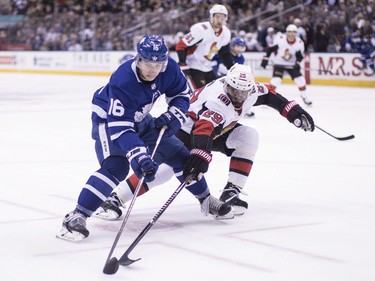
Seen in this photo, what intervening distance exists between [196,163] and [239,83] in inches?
22.2

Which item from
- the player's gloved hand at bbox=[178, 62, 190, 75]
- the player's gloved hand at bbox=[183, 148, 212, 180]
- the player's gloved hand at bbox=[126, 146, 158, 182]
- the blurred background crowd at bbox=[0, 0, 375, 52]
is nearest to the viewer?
the player's gloved hand at bbox=[126, 146, 158, 182]

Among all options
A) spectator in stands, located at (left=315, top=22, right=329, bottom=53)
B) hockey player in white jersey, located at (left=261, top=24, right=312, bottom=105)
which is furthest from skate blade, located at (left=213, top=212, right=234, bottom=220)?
spectator in stands, located at (left=315, top=22, right=329, bottom=53)

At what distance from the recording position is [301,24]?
17516 millimetres

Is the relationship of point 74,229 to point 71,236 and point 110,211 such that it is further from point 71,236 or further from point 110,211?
point 110,211

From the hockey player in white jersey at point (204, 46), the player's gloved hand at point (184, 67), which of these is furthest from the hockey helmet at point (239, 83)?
the player's gloved hand at point (184, 67)

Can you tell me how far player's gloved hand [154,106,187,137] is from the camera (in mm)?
4133

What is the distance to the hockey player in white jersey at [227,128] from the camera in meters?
4.36

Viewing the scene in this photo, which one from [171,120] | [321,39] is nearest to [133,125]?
[171,120]

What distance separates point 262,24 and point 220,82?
1368cm

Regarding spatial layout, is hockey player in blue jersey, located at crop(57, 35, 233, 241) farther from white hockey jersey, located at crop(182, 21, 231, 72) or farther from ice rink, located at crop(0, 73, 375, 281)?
white hockey jersey, located at crop(182, 21, 231, 72)

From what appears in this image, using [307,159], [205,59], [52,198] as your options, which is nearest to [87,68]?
[205,59]

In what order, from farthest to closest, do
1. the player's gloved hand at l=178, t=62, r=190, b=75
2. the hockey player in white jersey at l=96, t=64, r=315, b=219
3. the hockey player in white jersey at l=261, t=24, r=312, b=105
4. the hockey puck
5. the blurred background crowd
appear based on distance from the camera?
the blurred background crowd
the hockey player in white jersey at l=261, t=24, r=312, b=105
the player's gloved hand at l=178, t=62, r=190, b=75
the hockey player in white jersey at l=96, t=64, r=315, b=219
the hockey puck

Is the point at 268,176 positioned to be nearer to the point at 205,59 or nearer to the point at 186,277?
the point at 186,277

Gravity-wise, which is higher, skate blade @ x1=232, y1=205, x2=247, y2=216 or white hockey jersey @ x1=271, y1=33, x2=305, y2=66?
skate blade @ x1=232, y1=205, x2=247, y2=216
